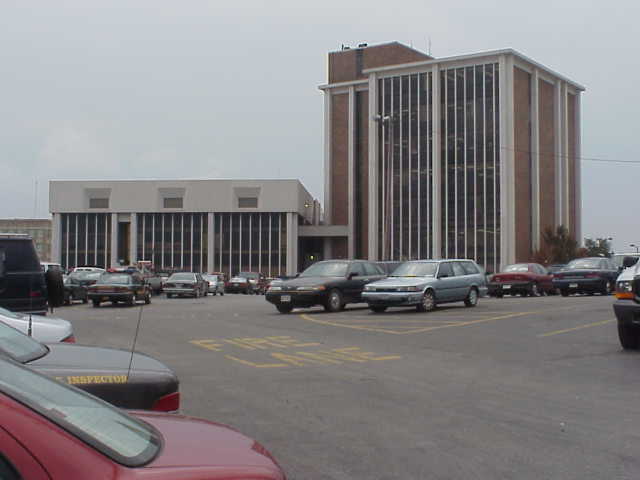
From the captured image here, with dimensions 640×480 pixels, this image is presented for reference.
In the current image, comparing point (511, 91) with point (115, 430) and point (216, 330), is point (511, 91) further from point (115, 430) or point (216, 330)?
point (115, 430)

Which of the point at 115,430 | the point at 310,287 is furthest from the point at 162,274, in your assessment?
the point at 115,430

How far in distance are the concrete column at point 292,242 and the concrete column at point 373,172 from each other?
9183mm

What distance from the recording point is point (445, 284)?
21031mm

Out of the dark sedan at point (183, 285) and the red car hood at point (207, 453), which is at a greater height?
the red car hood at point (207, 453)

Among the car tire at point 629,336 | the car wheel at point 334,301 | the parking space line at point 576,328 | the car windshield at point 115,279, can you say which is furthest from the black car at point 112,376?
the car windshield at point 115,279

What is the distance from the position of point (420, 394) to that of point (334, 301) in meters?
13.2

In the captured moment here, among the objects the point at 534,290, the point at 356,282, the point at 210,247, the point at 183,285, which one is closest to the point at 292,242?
the point at 210,247

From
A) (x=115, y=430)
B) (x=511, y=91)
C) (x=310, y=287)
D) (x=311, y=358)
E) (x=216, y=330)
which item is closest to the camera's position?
(x=115, y=430)

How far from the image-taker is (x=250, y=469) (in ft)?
8.33

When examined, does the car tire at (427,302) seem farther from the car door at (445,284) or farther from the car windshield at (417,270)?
the car windshield at (417,270)

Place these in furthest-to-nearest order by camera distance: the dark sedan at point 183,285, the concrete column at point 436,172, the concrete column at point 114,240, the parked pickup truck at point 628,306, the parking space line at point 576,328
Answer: the concrete column at point 114,240, the concrete column at point 436,172, the dark sedan at point 183,285, the parking space line at point 576,328, the parked pickup truck at point 628,306

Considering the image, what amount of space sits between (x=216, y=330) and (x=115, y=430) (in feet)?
45.7

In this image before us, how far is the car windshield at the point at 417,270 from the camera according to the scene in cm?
2095

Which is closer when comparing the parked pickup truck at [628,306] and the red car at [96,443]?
the red car at [96,443]
